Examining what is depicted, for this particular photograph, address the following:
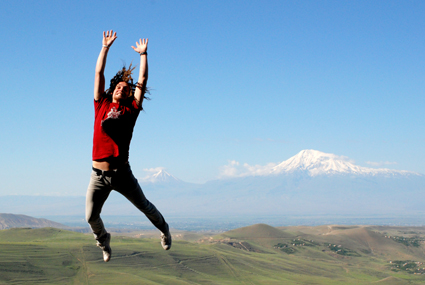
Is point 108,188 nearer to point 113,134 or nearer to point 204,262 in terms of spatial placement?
point 113,134

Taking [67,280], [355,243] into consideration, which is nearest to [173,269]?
[67,280]

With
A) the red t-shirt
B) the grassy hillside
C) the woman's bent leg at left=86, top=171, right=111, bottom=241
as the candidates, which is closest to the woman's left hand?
the red t-shirt

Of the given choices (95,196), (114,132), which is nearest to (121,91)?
(114,132)

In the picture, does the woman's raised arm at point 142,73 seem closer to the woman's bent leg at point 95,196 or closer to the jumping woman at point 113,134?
the jumping woman at point 113,134

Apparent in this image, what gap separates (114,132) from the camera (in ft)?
26.3

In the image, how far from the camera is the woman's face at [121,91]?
841 centimetres

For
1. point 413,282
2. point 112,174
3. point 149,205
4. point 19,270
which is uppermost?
point 112,174

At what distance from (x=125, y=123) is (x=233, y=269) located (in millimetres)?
101338

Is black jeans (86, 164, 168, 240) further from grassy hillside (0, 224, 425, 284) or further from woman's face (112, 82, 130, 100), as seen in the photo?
grassy hillside (0, 224, 425, 284)

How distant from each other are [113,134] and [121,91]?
3.08 feet

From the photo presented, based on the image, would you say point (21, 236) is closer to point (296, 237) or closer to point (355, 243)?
point (296, 237)

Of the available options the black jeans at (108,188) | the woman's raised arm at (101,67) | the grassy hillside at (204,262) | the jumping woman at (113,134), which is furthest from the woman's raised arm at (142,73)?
the grassy hillside at (204,262)

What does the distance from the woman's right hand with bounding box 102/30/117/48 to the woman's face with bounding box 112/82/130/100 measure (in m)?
0.77

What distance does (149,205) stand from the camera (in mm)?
8930
